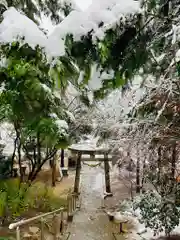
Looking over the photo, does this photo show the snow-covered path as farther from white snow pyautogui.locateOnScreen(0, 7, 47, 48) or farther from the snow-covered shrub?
white snow pyautogui.locateOnScreen(0, 7, 47, 48)

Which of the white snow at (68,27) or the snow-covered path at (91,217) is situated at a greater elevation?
the white snow at (68,27)

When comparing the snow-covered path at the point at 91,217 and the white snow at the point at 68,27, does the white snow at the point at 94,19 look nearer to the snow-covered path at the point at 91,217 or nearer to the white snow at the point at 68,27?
the white snow at the point at 68,27

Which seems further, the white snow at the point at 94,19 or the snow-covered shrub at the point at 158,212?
the snow-covered shrub at the point at 158,212

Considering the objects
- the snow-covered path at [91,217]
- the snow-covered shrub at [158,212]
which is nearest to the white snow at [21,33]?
the snow-covered shrub at [158,212]

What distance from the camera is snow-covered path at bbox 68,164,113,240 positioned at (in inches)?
331

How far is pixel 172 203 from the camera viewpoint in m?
7.18

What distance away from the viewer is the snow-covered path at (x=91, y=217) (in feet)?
27.6

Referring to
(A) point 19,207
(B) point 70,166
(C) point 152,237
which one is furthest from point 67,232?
(B) point 70,166

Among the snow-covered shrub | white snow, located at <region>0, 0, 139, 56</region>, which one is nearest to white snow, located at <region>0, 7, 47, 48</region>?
white snow, located at <region>0, 0, 139, 56</region>

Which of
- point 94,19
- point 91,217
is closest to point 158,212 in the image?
point 91,217

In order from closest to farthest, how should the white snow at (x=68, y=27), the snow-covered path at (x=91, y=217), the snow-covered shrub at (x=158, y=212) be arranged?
the white snow at (x=68, y=27) < the snow-covered shrub at (x=158, y=212) < the snow-covered path at (x=91, y=217)

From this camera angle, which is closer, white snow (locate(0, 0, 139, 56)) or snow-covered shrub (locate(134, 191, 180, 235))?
white snow (locate(0, 0, 139, 56))

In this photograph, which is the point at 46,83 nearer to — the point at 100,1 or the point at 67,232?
the point at 100,1

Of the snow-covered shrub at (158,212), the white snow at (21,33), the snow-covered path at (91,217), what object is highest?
the white snow at (21,33)
